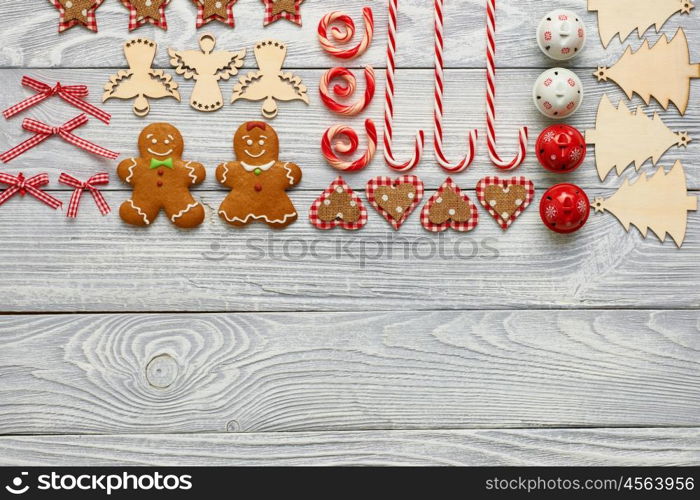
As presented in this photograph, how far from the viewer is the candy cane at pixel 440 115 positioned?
1255 millimetres

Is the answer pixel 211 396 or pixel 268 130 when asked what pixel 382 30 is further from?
pixel 211 396

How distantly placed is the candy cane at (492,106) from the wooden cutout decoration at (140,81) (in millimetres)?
548

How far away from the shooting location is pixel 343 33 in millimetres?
1266

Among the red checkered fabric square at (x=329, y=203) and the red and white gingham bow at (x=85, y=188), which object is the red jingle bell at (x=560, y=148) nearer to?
the red checkered fabric square at (x=329, y=203)

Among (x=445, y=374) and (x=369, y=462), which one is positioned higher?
(x=445, y=374)

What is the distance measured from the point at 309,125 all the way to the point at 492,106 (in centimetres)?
32

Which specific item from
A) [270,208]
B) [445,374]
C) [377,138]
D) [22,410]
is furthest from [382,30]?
[22,410]

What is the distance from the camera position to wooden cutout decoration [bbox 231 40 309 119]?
4.13 ft

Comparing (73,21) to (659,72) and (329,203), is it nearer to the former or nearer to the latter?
(329,203)

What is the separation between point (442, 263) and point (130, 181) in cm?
57

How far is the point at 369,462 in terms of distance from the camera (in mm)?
1261

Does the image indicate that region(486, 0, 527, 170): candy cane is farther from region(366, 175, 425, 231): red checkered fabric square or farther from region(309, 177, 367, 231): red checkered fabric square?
region(309, 177, 367, 231): red checkered fabric square

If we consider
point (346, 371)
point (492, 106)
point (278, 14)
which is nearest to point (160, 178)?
point (278, 14)

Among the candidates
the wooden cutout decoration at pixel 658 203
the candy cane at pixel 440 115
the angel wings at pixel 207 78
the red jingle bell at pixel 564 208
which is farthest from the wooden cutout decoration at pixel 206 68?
the wooden cutout decoration at pixel 658 203
